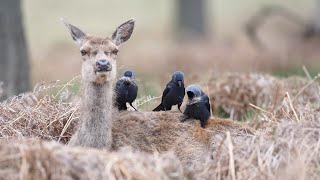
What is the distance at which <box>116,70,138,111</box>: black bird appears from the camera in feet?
23.1

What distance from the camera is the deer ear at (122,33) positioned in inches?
277

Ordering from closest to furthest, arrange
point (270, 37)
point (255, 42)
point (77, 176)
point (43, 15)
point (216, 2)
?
point (77, 176) → point (255, 42) → point (270, 37) → point (43, 15) → point (216, 2)

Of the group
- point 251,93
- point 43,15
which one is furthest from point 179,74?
point 43,15

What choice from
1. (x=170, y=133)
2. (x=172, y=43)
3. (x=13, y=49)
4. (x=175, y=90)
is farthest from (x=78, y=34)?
(x=172, y=43)

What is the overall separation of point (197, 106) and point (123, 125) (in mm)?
677

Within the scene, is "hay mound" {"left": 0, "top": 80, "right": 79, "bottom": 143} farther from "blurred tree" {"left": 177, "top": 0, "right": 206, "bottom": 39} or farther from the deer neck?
"blurred tree" {"left": 177, "top": 0, "right": 206, "bottom": 39}

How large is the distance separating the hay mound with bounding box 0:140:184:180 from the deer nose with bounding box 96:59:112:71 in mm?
1087

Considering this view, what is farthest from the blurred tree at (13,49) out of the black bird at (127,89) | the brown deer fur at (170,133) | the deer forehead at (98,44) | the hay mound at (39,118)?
the deer forehead at (98,44)

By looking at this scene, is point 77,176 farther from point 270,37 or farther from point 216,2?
point 216,2

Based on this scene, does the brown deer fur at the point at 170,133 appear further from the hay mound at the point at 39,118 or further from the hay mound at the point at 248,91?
the hay mound at the point at 248,91

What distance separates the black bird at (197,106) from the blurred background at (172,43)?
1.26 meters

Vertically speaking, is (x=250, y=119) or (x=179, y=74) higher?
(x=179, y=74)

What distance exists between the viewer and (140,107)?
28.7ft

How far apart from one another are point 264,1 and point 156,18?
429cm
